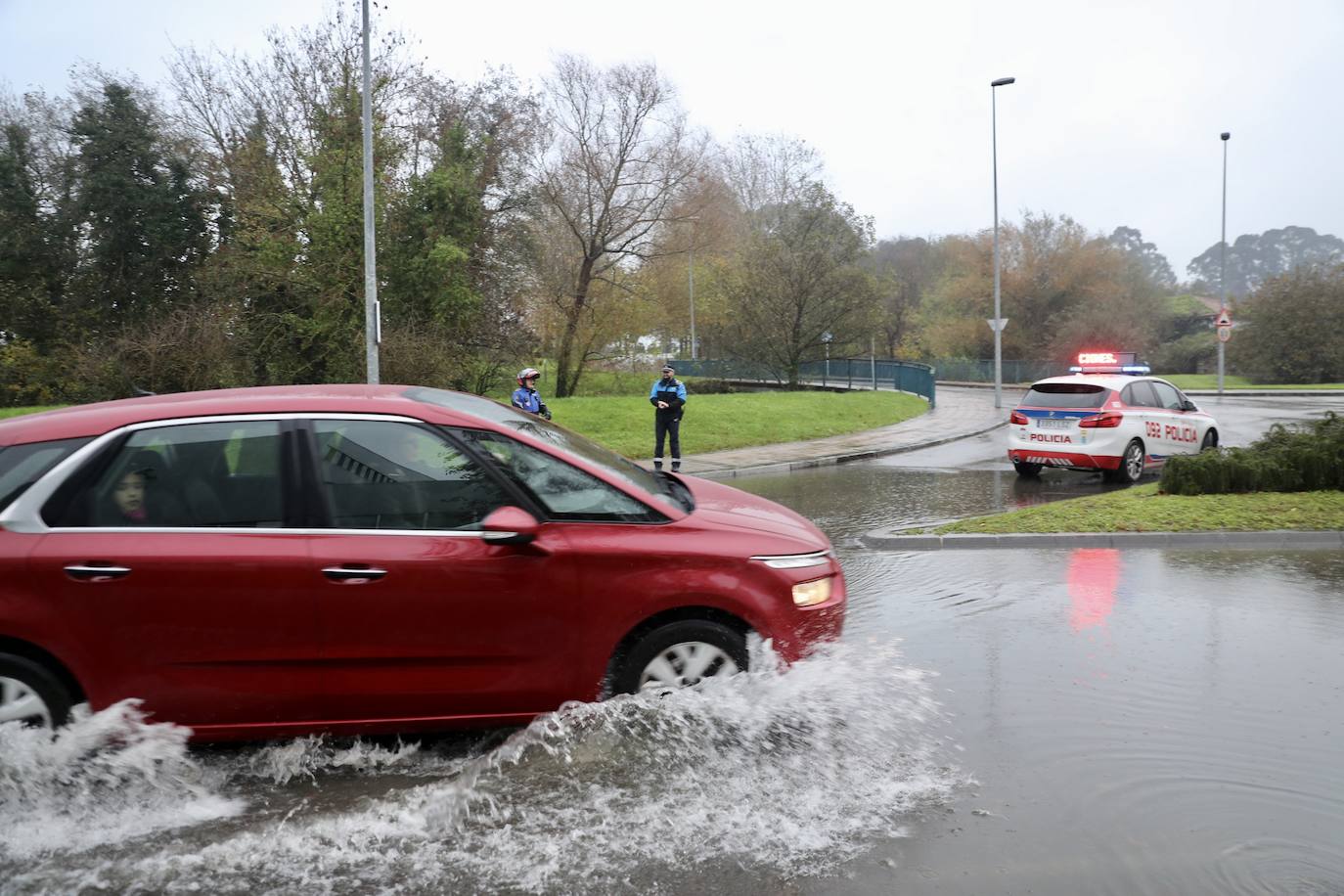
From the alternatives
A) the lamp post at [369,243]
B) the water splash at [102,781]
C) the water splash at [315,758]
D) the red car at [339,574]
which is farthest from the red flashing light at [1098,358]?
the water splash at [102,781]


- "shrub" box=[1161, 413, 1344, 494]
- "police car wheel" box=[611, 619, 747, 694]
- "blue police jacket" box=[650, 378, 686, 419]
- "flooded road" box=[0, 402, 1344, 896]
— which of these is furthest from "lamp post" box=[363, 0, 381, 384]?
"police car wheel" box=[611, 619, 747, 694]

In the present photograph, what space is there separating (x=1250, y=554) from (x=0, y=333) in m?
37.7

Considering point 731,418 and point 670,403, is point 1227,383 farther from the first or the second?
point 670,403

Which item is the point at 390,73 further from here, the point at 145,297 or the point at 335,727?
the point at 335,727

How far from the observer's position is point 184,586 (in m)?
4.16

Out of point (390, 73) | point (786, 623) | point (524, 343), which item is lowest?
point (786, 623)

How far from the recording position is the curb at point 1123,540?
9320 millimetres

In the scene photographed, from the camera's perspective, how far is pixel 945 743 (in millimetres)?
4738

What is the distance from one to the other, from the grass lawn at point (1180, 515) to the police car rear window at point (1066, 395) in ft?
11.2

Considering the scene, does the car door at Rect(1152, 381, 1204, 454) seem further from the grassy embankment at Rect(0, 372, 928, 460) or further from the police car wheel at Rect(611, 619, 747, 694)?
the police car wheel at Rect(611, 619, 747, 694)

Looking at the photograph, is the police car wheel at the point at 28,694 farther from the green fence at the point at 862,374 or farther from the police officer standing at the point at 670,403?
the green fence at the point at 862,374

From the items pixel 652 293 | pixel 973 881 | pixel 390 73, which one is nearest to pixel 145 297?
pixel 390 73

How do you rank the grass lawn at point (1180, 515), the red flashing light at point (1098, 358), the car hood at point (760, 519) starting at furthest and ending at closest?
the red flashing light at point (1098, 358)
the grass lawn at point (1180, 515)
the car hood at point (760, 519)

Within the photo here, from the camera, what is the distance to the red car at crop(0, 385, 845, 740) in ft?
13.6
